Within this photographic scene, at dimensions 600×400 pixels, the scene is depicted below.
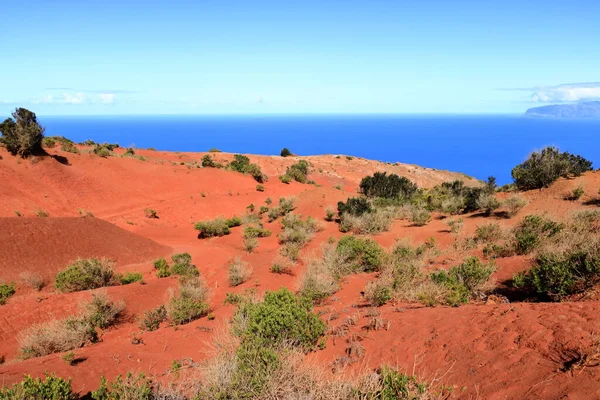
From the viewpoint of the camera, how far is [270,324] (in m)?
5.60

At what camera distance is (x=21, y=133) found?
25250 millimetres

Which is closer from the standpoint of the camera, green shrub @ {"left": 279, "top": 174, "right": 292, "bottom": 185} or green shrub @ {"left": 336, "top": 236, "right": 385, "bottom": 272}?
green shrub @ {"left": 336, "top": 236, "right": 385, "bottom": 272}


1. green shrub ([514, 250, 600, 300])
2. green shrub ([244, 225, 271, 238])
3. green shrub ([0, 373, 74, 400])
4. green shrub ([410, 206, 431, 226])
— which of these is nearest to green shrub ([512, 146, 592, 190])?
green shrub ([410, 206, 431, 226])

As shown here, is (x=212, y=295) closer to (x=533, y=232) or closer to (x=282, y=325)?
(x=282, y=325)

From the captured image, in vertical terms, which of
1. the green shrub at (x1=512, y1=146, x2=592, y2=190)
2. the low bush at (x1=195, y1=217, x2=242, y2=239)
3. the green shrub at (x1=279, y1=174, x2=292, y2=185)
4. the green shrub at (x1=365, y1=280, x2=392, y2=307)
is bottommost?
the low bush at (x1=195, y1=217, x2=242, y2=239)

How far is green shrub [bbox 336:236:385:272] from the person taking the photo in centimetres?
1078

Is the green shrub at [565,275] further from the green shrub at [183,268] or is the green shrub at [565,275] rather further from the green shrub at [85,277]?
the green shrub at [85,277]

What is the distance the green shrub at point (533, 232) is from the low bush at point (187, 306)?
8.89 m

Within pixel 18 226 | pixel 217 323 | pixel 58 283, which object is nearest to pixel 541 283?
pixel 217 323

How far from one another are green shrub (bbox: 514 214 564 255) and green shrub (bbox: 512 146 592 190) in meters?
7.21

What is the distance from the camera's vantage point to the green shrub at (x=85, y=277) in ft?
33.8

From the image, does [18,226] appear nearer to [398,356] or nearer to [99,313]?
[99,313]

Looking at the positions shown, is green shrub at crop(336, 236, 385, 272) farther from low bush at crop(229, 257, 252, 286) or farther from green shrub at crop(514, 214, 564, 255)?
green shrub at crop(514, 214, 564, 255)

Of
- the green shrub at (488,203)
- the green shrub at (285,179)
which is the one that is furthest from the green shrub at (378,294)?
the green shrub at (285,179)
